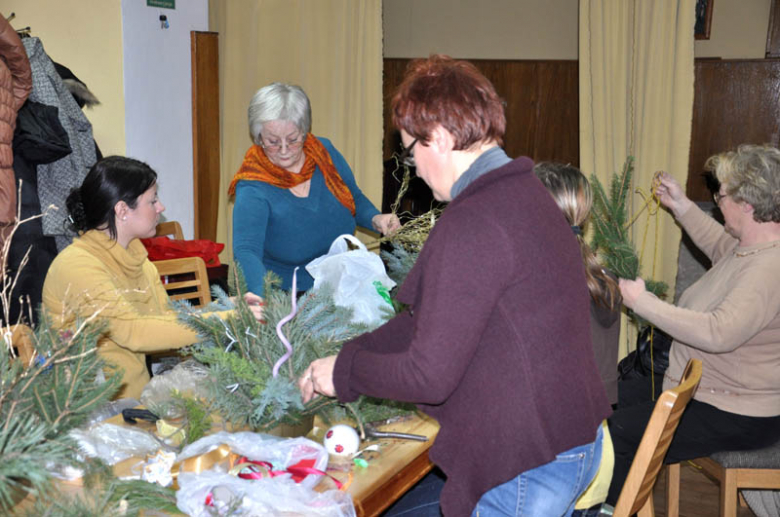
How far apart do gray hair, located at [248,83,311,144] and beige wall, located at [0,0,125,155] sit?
1.84 metres

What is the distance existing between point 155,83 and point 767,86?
10.8 feet

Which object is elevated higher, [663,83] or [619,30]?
[619,30]

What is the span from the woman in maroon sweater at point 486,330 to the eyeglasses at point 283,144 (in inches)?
56.8

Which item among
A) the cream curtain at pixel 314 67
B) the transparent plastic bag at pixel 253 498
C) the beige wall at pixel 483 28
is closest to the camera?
the transparent plastic bag at pixel 253 498

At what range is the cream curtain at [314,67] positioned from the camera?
4.32m

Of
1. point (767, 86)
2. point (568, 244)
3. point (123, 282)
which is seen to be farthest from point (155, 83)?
point (568, 244)

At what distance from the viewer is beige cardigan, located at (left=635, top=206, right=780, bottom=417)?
2371mm

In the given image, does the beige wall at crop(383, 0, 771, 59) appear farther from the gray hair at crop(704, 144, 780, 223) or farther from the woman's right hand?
the gray hair at crop(704, 144, 780, 223)

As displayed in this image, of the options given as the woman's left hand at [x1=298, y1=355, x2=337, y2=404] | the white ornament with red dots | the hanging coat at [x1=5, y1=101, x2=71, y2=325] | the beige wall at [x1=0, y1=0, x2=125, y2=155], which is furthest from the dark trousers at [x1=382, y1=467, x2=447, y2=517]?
the beige wall at [x1=0, y1=0, x2=125, y2=155]

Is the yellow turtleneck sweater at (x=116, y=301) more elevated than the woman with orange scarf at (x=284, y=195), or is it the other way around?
the woman with orange scarf at (x=284, y=195)

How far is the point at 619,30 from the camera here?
3.85m

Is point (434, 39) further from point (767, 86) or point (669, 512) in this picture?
point (669, 512)

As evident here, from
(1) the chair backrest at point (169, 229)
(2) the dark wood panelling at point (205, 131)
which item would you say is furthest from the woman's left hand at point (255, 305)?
(2) the dark wood panelling at point (205, 131)

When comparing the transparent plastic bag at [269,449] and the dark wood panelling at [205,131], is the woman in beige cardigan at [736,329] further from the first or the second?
the dark wood panelling at [205,131]
